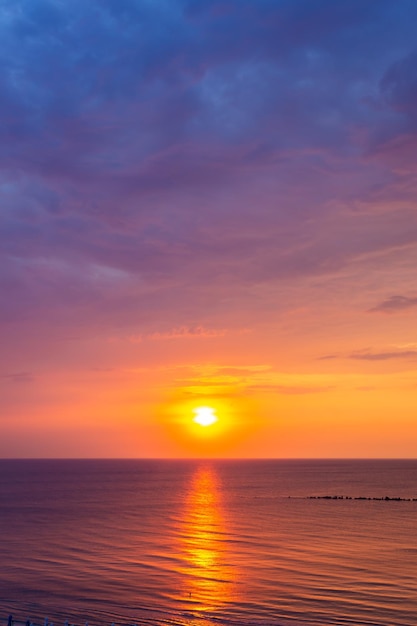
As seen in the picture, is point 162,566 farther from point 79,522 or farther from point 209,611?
point 79,522

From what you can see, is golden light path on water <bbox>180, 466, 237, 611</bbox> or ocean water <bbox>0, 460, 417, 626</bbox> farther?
golden light path on water <bbox>180, 466, 237, 611</bbox>

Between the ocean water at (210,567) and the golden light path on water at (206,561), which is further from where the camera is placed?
the golden light path on water at (206,561)

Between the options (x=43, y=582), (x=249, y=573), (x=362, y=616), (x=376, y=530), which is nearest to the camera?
(x=362, y=616)

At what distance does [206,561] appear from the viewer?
226 feet

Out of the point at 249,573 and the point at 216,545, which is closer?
the point at 249,573

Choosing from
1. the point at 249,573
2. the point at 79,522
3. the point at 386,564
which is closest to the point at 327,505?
the point at 79,522

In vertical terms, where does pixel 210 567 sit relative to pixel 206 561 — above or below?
below

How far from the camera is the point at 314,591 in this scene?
172 ft

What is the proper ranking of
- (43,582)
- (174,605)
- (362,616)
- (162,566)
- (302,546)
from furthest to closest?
(302,546) < (162,566) < (43,582) < (174,605) < (362,616)

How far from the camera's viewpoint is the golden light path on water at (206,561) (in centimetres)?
5184

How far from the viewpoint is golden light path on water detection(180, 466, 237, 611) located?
5184 cm

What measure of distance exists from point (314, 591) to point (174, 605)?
12998 mm

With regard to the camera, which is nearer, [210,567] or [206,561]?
[210,567]

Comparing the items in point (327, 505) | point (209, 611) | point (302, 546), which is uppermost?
point (327, 505)
